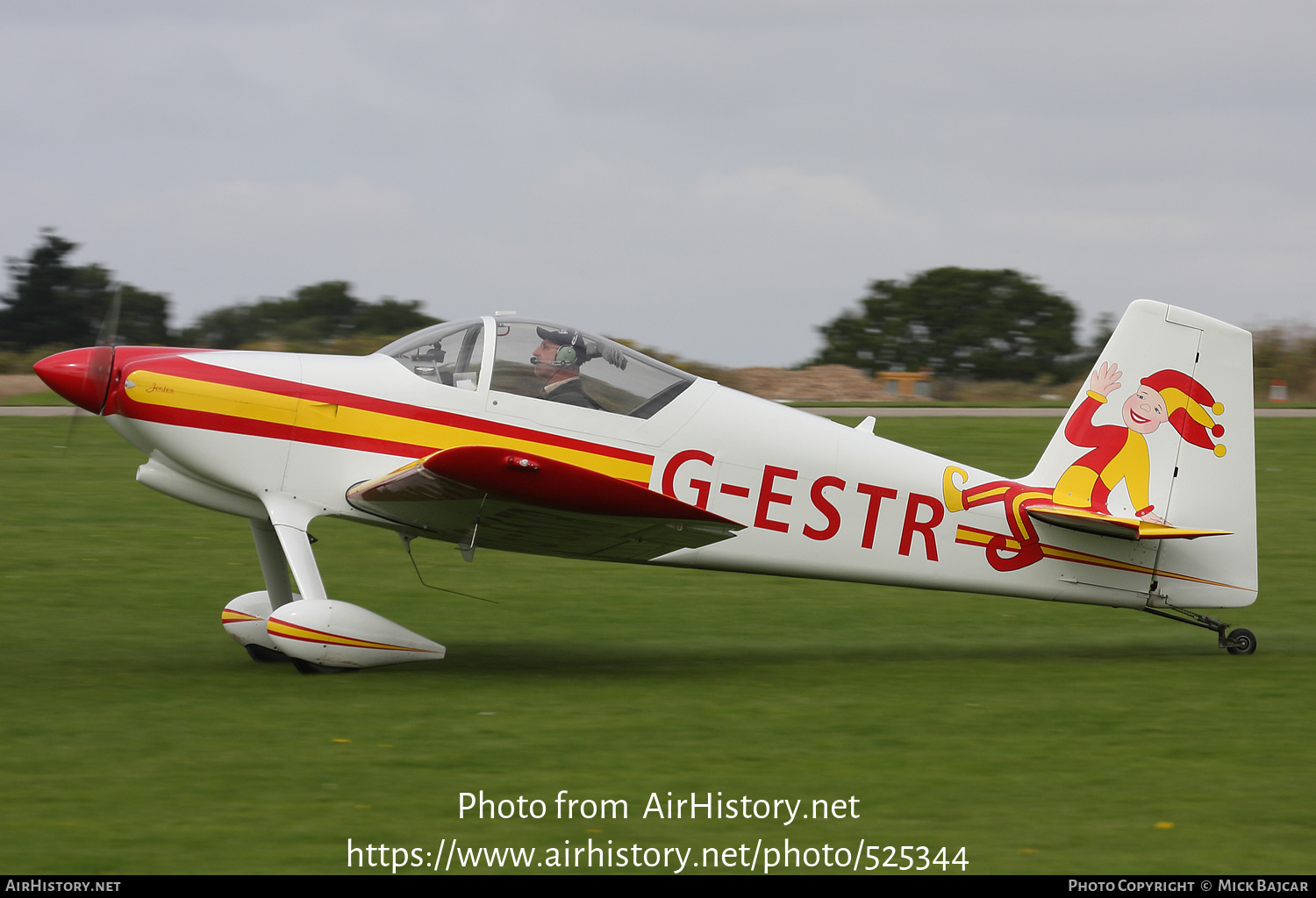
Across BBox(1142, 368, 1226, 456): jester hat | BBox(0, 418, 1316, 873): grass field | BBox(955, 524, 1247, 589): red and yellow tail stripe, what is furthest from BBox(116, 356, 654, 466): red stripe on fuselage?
BBox(1142, 368, 1226, 456): jester hat

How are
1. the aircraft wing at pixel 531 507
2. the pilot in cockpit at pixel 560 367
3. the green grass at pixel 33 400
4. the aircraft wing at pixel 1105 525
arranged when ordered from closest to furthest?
the aircraft wing at pixel 531 507 → the pilot in cockpit at pixel 560 367 → the aircraft wing at pixel 1105 525 → the green grass at pixel 33 400

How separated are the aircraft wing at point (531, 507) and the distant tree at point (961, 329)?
35865 millimetres

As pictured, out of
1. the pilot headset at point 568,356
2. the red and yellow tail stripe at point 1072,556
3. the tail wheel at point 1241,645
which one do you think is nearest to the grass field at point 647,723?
the tail wheel at point 1241,645

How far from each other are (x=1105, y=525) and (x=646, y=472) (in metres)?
3.01

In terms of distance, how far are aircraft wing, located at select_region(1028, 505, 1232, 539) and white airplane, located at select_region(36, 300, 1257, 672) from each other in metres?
0.01

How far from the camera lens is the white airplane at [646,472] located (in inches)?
283

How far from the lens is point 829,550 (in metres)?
7.90

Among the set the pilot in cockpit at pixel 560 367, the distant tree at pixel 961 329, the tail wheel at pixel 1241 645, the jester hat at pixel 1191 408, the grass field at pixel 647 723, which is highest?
the distant tree at pixel 961 329

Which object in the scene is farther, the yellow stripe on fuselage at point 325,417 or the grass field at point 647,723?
the yellow stripe on fuselage at point 325,417

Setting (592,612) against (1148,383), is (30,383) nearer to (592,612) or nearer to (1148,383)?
(592,612)

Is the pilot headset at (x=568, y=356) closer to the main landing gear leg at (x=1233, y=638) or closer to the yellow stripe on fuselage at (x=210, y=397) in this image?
the yellow stripe on fuselage at (x=210, y=397)

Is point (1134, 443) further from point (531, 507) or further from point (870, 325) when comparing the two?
point (870, 325)

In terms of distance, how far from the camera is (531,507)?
7.01 metres

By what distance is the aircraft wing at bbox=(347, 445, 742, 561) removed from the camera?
6.66m
